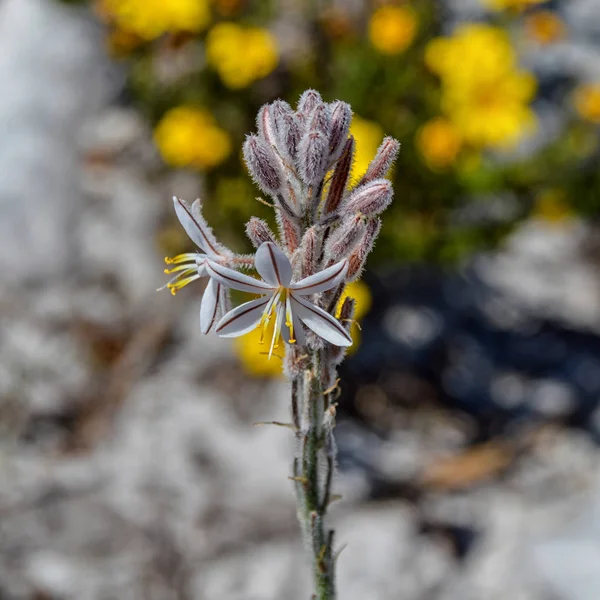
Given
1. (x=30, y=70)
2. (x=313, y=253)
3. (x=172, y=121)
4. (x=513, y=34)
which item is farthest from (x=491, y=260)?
(x=30, y=70)

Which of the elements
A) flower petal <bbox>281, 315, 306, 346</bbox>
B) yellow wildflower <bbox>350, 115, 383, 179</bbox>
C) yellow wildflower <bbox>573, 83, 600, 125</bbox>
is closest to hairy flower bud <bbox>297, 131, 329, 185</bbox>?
flower petal <bbox>281, 315, 306, 346</bbox>

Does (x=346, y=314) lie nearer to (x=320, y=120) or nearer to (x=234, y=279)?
(x=234, y=279)

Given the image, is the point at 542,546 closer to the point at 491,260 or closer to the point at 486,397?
the point at 486,397

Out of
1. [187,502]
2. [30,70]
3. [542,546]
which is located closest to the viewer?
[542,546]

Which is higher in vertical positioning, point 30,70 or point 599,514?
point 30,70

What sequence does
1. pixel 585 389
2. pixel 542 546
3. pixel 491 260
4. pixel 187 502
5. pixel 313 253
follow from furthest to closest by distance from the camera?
pixel 491 260
pixel 585 389
pixel 187 502
pixel 542 546
pixel 313 253

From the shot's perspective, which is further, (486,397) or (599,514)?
(486,397)
